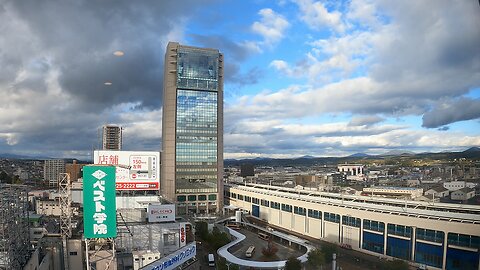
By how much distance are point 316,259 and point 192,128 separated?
1061 centimetres

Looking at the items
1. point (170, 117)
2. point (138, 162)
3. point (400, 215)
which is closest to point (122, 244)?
point (138, 162)

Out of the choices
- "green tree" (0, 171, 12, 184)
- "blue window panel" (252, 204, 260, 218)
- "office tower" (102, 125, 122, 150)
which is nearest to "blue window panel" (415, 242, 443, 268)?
"blue window panel" (252, 204, 260, 218)

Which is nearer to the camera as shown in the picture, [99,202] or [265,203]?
[99,202]

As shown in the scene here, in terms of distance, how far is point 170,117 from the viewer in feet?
50.3

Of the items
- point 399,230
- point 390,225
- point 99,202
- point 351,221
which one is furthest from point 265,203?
point 99,202

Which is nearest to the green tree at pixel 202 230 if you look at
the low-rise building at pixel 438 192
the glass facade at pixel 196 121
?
the glass facade at pixel 196 121

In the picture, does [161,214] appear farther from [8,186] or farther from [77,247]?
[8,186]

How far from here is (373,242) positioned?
7.59 meters

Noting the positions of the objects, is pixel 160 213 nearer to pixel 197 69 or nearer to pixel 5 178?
pixel 5 178

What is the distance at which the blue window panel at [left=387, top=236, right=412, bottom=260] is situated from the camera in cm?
662

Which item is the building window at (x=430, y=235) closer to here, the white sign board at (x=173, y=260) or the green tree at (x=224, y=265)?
the green tree at (x=224, y=265)

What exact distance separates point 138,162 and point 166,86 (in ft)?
17.7

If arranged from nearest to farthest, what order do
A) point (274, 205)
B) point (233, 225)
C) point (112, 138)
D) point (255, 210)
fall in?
point (112, 138), point (233, 225), point (274, 205), point (255, 210)

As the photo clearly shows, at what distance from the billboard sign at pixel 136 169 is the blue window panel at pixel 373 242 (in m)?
6.97
